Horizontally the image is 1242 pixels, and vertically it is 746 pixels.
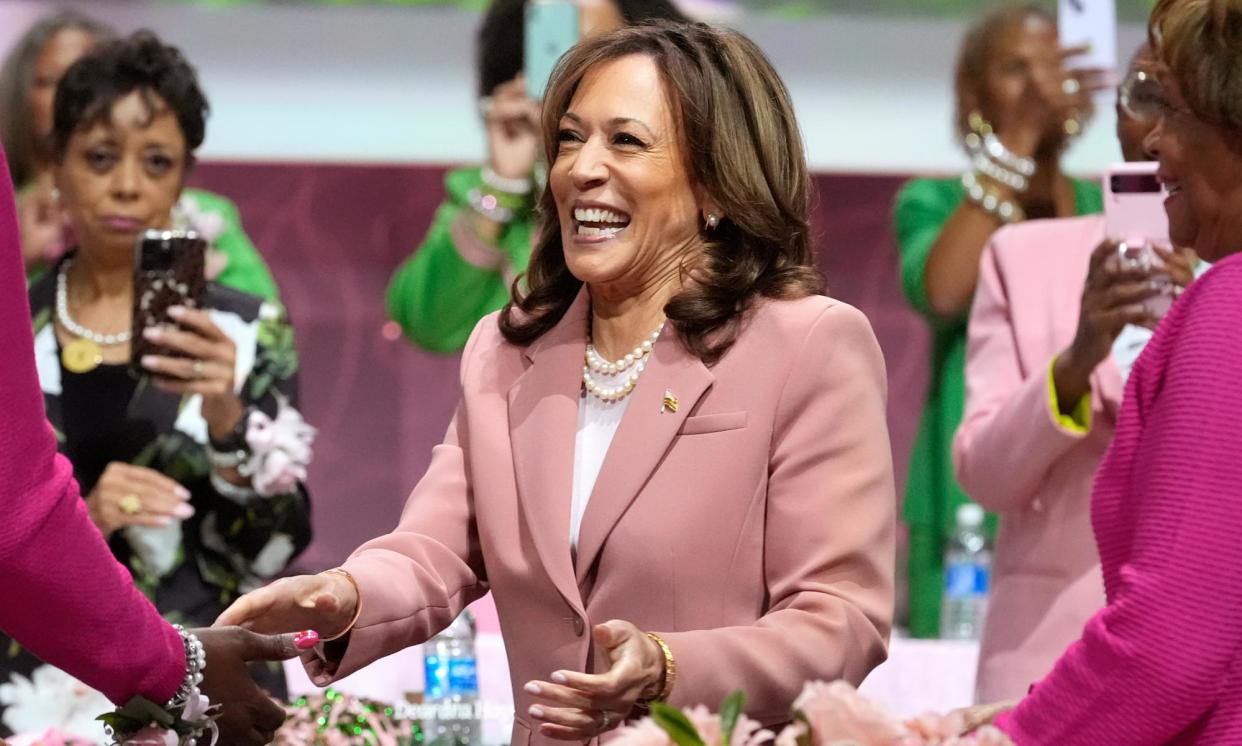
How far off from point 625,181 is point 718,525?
0.46m

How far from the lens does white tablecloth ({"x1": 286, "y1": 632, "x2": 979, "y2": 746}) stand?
10.7 ft

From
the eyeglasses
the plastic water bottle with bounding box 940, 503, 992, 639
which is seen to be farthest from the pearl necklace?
the plastic water bottle with bounding box 940, 503, 992, 639

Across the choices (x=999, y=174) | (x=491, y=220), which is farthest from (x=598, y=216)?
(x=999, y=174)

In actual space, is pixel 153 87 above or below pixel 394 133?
above

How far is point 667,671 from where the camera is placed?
199cm

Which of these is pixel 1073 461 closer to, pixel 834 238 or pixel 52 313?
pixel 52 313

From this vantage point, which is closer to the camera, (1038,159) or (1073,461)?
(1073,461)

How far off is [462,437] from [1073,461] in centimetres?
119

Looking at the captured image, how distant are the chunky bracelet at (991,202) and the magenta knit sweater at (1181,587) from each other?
232 centimetres

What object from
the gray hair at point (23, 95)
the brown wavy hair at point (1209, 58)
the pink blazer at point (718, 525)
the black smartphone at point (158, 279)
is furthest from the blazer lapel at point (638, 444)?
the gray hair at point (23, 95)

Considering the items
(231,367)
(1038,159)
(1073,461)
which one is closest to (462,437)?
(231,367)

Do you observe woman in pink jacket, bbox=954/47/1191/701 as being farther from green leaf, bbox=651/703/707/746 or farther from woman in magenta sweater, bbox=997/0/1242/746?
green leaf, bbox=651/703/707/746

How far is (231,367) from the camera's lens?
10.6ft

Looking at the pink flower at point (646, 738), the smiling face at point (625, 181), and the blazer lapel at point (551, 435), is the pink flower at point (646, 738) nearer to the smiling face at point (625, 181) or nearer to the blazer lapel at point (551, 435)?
the blazer lapel at point (551, 435)
